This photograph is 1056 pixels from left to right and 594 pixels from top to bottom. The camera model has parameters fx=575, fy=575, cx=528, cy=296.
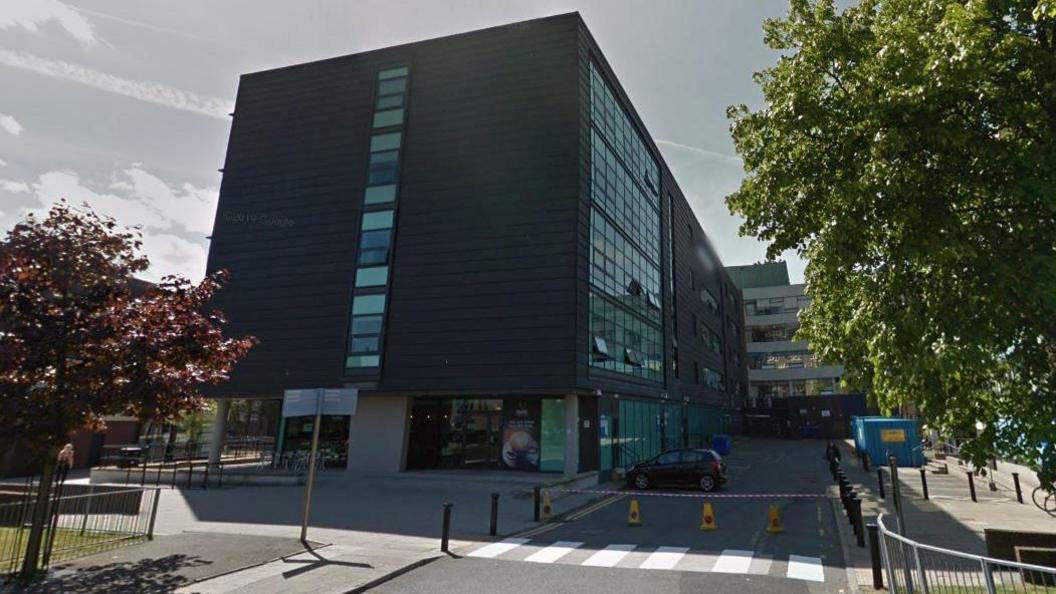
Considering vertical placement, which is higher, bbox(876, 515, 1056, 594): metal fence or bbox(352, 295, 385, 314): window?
bbox(352, 295, 385, 314): window

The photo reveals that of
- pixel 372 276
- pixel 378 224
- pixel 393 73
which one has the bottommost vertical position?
pixel 372 276

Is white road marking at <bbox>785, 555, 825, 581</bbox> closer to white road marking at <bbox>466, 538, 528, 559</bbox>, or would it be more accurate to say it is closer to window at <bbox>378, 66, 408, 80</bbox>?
white road marking at <bbox>466, 538, 528, 559</bbox>

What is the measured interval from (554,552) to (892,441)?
25.1 m

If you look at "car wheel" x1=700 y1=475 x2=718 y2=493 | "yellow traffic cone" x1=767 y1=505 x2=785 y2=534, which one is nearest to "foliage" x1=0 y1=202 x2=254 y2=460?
"yellow traffic cone" x1=767 y1=505 x2=785 y2=534

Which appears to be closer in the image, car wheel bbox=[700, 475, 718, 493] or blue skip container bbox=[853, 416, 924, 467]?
car wheel bbox=[700, 475, 718, 493]

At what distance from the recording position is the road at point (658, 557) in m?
8.78

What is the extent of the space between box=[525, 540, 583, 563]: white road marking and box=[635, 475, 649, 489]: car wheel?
10.1 m

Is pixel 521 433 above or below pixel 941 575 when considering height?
above

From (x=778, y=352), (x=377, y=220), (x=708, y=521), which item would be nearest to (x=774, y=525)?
(x=708, y=521)

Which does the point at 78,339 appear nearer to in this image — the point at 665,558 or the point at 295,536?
the point at 295,536

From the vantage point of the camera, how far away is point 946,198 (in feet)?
25.0

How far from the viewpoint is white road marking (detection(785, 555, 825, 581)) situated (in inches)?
360

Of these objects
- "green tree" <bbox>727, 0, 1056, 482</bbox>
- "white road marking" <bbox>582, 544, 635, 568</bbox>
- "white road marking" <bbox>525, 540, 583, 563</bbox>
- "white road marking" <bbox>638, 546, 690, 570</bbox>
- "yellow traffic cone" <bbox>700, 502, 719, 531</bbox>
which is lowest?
"white road marking" <bbox>525, 540, 583, 563</bbox>

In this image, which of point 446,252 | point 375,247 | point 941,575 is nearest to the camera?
point 941,575
